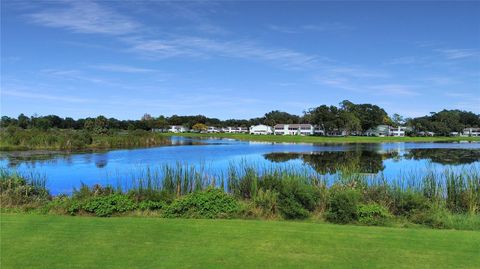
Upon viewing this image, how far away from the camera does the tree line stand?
96688mm

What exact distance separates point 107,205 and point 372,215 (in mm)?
6787

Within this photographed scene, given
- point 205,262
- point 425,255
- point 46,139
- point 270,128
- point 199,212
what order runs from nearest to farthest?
point 205,262 < point 425,255 < point 199,212 < point 46,139 < point 270,128

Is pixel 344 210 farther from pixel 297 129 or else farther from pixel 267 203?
pixel 297 129

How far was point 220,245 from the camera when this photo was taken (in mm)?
7285

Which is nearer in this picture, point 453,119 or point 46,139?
point 46,139

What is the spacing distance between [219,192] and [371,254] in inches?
185

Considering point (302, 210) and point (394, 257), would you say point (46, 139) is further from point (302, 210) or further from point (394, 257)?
point (394, 257)

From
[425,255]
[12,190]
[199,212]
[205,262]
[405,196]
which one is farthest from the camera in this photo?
[12,190]

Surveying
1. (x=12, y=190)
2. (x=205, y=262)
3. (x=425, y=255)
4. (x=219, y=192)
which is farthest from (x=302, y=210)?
(x=12, y=190)

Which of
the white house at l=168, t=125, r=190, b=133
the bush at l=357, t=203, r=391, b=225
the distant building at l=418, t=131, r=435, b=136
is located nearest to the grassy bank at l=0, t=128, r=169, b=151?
the bush at l=357, t=203, r=391, b=225

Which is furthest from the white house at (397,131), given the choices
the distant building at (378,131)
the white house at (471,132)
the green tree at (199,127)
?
the green tree at (199,127)

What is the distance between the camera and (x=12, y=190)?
12406 mm

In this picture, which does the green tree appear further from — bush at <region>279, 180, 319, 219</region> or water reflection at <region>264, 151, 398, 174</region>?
bush at <region>279, 180, 319, 219</region>

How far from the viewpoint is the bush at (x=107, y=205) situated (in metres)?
10.3
